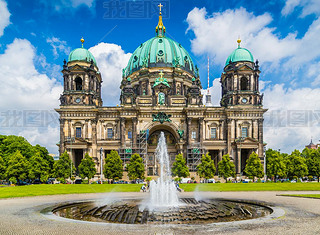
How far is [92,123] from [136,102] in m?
11.6

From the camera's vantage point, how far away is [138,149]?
66.4m

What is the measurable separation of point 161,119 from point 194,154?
445 inches

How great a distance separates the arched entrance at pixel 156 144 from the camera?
230 ft

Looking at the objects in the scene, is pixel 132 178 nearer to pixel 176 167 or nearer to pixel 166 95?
pixel 176 167

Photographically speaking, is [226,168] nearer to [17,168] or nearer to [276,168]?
[276,168]

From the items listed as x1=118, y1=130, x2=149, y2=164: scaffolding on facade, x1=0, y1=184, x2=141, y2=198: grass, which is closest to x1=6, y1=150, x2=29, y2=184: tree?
x1=0, y1=184, x2=141, y2=198: grass

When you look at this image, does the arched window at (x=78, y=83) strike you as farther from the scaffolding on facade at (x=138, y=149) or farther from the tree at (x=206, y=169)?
the tree at (x=206, y=169)

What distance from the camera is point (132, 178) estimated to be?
187 ft

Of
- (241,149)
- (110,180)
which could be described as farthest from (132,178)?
(241,149)

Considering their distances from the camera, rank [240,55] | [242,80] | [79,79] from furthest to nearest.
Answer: [242,80]
[240,55]
[79,79]

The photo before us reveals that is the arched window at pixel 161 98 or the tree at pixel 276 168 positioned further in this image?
the arched window at pixel 161 98

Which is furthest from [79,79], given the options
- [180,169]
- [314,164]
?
[314,164]

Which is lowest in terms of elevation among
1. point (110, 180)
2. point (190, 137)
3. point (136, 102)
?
point (110, 180)

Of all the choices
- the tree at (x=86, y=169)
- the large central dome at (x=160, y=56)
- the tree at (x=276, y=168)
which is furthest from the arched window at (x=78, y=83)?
the tree at (x=276, y=168)
